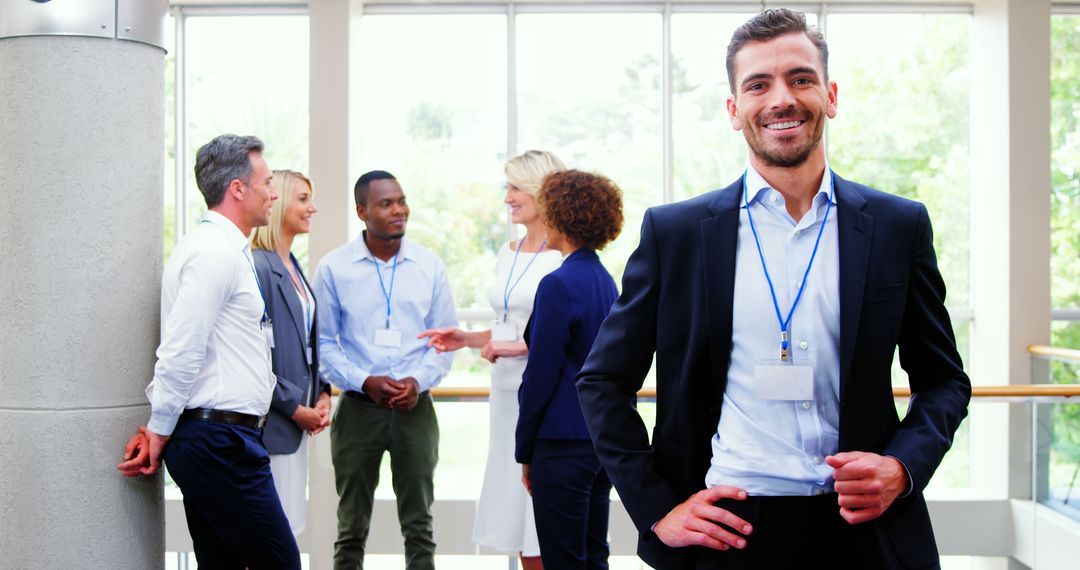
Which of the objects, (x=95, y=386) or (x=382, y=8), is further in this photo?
(x=382, y=8)

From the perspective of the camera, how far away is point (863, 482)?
1407mm

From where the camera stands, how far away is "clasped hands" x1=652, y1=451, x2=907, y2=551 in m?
1.41

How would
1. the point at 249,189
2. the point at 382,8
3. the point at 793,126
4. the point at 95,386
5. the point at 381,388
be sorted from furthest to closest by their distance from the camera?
the point at 382,8 → the point at 381,388 → the point at 249,189 → the point at 95,386 → the point at 793,126

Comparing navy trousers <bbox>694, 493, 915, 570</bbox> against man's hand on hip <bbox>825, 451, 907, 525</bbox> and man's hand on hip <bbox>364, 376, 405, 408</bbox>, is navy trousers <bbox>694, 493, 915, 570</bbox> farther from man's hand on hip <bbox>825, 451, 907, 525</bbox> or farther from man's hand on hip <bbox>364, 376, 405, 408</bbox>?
man's hand on hip <bbox>364, 376, 405, 408</bbox>

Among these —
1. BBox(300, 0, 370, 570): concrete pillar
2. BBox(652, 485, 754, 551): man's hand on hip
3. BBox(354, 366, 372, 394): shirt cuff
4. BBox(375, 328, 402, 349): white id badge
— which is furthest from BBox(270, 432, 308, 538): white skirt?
BBox(300, 0, 370, 570): concrete pillar

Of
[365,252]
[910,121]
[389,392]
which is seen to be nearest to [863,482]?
[389,392]

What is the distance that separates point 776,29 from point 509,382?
8.55ft

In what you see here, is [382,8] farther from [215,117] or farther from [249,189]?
[249,189]

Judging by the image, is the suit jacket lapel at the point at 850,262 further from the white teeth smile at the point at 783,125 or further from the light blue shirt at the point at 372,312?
the light blue shirt at the point at 372,312

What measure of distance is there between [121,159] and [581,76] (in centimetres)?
613

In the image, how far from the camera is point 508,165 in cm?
433

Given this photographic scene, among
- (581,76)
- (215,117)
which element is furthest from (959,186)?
(215,117)

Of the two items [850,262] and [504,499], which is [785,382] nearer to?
[850,262]

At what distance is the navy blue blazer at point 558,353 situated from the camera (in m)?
3.21
